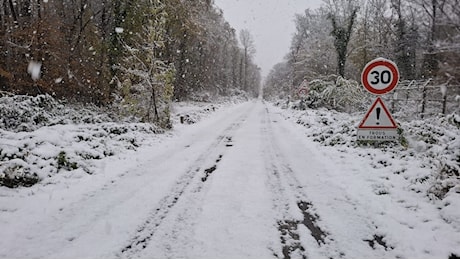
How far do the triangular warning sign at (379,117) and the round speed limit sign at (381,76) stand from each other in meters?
0.27

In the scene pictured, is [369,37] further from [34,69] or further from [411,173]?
[411,173]

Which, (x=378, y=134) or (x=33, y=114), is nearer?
(x=378, y=134)

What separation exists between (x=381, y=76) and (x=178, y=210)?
15.4ft

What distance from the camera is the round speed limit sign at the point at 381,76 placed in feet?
20.4

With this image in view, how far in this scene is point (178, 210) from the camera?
458cm

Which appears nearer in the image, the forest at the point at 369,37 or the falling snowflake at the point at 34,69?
the falling snowflake at the point at 34,69

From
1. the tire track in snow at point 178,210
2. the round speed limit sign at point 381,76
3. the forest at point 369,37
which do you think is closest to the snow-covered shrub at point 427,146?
Result: the round speed limit sign at point 381,76

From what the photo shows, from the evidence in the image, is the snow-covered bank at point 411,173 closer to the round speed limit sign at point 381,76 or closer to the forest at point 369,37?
the round speed limit sign at point 381,76

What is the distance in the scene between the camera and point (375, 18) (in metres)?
37.1

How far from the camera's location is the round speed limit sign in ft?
20.4

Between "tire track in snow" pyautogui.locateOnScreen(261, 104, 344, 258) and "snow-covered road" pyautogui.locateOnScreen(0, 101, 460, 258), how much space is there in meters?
0.01

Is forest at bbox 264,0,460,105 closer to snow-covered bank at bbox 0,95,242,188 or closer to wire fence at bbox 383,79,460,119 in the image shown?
wire fence at bbox 383,79,460,119

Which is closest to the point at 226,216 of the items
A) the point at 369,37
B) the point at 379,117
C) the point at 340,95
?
the point at 379,117

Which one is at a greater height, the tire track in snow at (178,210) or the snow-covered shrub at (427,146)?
the snow-covered shrub at (427,146)
